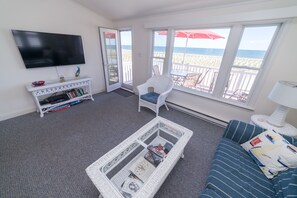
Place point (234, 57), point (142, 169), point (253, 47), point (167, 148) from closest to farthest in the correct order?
point (142, 169) → point (167, 148) → point (253, 47) → point (234, 57)

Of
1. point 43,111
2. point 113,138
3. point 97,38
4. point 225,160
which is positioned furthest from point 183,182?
point 97,38

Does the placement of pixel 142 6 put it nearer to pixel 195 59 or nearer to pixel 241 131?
pixel 195 59

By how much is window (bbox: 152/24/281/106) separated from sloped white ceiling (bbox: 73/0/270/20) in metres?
0.40

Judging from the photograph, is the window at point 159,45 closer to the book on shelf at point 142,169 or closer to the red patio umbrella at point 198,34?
the red patio umbrella at point 198,34

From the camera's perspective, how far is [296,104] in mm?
1284

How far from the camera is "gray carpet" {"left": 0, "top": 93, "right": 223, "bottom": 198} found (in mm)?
1306

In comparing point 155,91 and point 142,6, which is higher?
point 142,6

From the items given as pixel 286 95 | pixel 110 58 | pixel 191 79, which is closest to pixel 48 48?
pixel 110 58

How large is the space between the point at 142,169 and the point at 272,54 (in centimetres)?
241

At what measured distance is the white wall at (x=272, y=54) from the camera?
1.54 metres

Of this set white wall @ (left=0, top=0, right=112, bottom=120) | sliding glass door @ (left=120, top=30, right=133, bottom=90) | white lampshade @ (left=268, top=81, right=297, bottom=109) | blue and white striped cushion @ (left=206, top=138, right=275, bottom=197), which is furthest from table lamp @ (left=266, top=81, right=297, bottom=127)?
white wall @ (left=0, top=0, right=112, bottom=120)

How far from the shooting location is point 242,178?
1059 millimetres

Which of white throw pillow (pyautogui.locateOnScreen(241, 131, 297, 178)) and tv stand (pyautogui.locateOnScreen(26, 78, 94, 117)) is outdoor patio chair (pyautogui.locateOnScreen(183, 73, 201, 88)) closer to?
white throw pillow (pyautogui.locateOnScreen(241, 131, 297, 178))

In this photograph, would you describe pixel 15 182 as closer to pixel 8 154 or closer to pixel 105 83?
pixel 8 154
